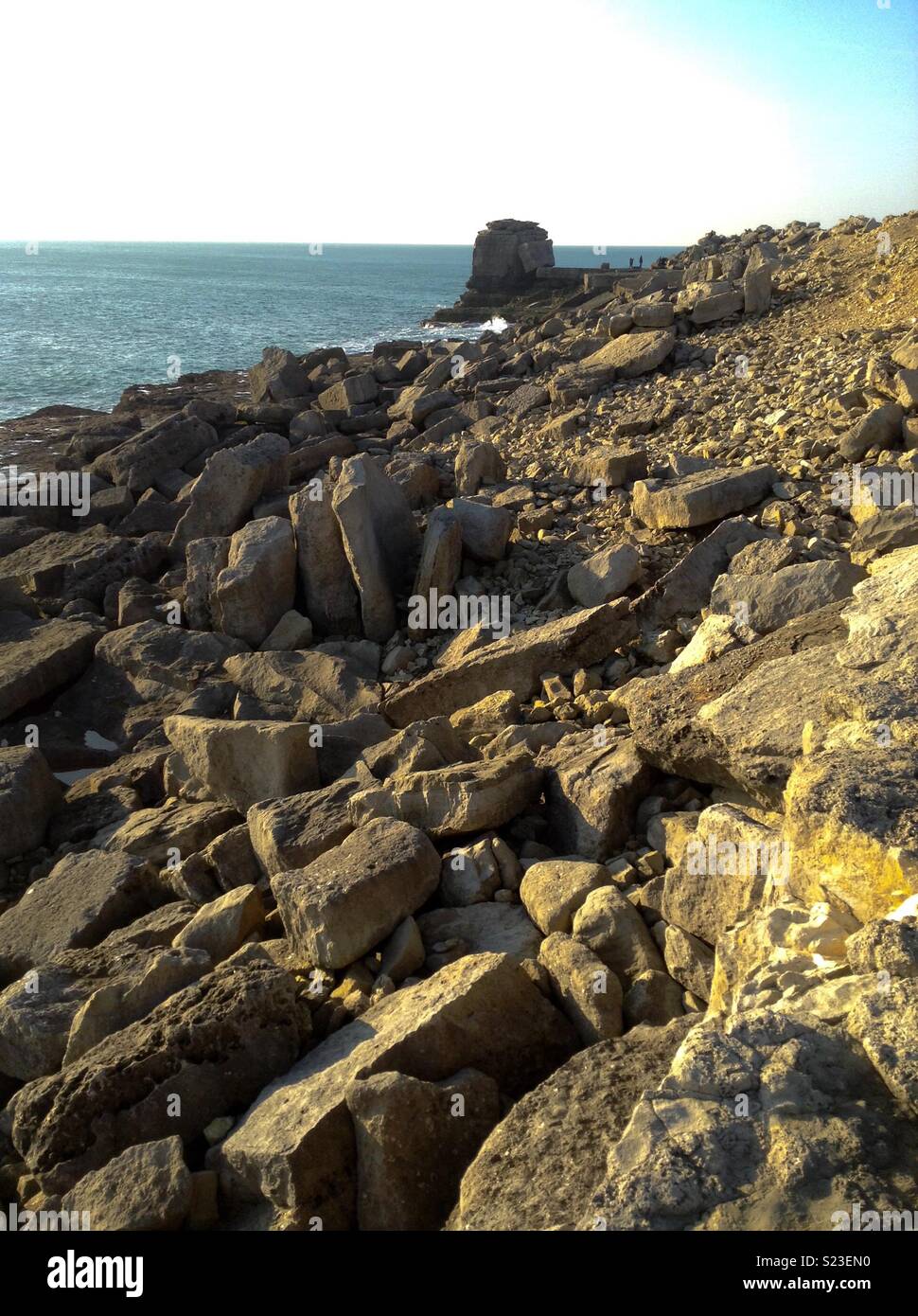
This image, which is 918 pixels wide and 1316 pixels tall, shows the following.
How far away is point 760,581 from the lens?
18.9ft

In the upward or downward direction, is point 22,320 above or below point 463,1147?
above

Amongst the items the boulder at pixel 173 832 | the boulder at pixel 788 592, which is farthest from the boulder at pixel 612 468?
the boulder at pixel 173 832

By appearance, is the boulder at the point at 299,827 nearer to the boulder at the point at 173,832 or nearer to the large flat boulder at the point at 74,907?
the boulder at the point at 173,832

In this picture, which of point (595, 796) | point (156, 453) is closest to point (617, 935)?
point (595, 796)

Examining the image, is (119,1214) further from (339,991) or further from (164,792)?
(164,792)

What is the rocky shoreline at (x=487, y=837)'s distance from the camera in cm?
266

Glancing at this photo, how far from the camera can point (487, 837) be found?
463 centimetres

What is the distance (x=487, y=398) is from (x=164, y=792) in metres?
9.59

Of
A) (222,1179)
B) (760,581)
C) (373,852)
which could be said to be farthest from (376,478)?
(222,1179)

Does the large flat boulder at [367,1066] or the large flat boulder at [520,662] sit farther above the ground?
the large flat boulder at [520,662]

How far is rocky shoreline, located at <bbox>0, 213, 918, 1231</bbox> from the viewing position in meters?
2.66

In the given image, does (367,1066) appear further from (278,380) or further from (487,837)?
(278,380)

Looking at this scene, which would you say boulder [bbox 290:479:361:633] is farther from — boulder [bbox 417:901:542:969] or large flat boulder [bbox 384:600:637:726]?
boulder [bbox 417:901:542:969]

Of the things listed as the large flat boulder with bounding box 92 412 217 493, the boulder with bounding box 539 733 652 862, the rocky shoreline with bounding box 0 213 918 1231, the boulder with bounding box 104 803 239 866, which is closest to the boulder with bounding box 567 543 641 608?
the rocky shoreline with bounding box 0 213 918 1231
